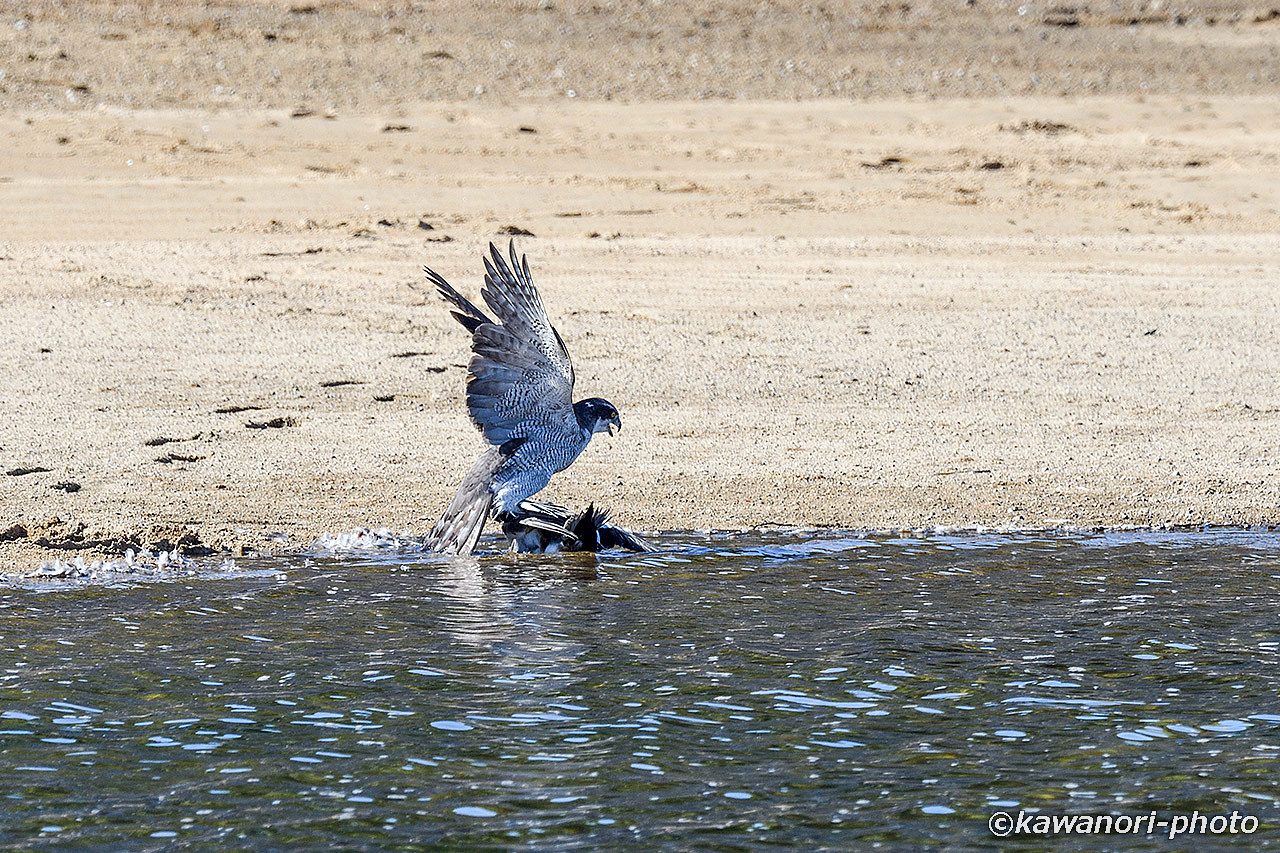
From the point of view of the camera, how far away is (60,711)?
5.68 m

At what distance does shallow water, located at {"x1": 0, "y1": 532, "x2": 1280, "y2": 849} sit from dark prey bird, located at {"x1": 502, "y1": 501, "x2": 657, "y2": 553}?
0.37ft

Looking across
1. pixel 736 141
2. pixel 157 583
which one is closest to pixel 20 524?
pixel 157 583

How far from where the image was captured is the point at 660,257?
41.2 feet

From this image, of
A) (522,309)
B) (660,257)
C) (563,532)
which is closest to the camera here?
(522,309)

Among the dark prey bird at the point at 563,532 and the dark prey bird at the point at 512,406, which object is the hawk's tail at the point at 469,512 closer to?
the dark prey bird at the point at 512,406

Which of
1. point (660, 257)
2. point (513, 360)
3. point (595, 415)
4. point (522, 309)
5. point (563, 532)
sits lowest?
point (563, 532)

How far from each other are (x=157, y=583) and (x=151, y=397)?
2579mm

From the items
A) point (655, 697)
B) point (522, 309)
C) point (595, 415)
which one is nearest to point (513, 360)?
point (522, 309)

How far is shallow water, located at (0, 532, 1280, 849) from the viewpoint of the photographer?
5.03 m

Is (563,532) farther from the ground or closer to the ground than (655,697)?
farther from the ground

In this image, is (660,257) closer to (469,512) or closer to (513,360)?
(469,512)

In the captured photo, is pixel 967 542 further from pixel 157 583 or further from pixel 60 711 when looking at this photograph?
pixel 60 711

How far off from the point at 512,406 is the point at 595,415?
0.41 meters

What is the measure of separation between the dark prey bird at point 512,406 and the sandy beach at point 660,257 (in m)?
0.64
